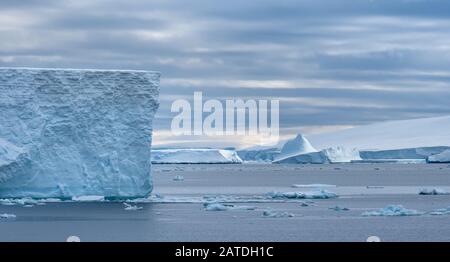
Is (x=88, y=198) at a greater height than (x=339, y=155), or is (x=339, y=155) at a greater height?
(x=339, y=155)

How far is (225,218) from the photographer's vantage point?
2795cm

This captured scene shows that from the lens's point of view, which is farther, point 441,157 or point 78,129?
point 441,157

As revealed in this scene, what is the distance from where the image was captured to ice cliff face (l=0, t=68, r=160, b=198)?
29734 millimetres

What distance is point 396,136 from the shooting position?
132750 mm

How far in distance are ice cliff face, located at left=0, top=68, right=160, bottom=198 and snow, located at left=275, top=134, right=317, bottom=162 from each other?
71.2 metres

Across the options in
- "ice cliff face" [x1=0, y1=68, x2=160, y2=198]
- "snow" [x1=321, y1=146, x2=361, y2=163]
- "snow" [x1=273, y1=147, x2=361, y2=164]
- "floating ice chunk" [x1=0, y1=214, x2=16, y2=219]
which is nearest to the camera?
"floating ice chunk" [x1=0, y1=214, x2=16, y2=219]

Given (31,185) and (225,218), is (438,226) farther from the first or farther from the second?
(31,185)

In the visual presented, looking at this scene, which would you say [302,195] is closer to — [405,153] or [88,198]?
[88,198]

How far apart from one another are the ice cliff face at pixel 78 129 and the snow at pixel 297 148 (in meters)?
71.2

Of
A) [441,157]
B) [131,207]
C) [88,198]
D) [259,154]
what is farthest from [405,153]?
[131,207]

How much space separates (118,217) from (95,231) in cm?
363

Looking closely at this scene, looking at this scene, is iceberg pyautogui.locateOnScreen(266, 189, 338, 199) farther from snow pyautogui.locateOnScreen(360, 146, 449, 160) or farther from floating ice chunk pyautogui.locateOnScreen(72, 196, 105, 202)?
snow pyautogui.locateOnScreen(360, 146, 449, 160)

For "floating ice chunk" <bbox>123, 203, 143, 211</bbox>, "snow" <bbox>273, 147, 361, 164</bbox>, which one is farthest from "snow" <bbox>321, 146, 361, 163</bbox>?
"floating ice chunk" <bbox>123, 203, 143, 211</bbox>

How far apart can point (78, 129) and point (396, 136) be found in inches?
4176
